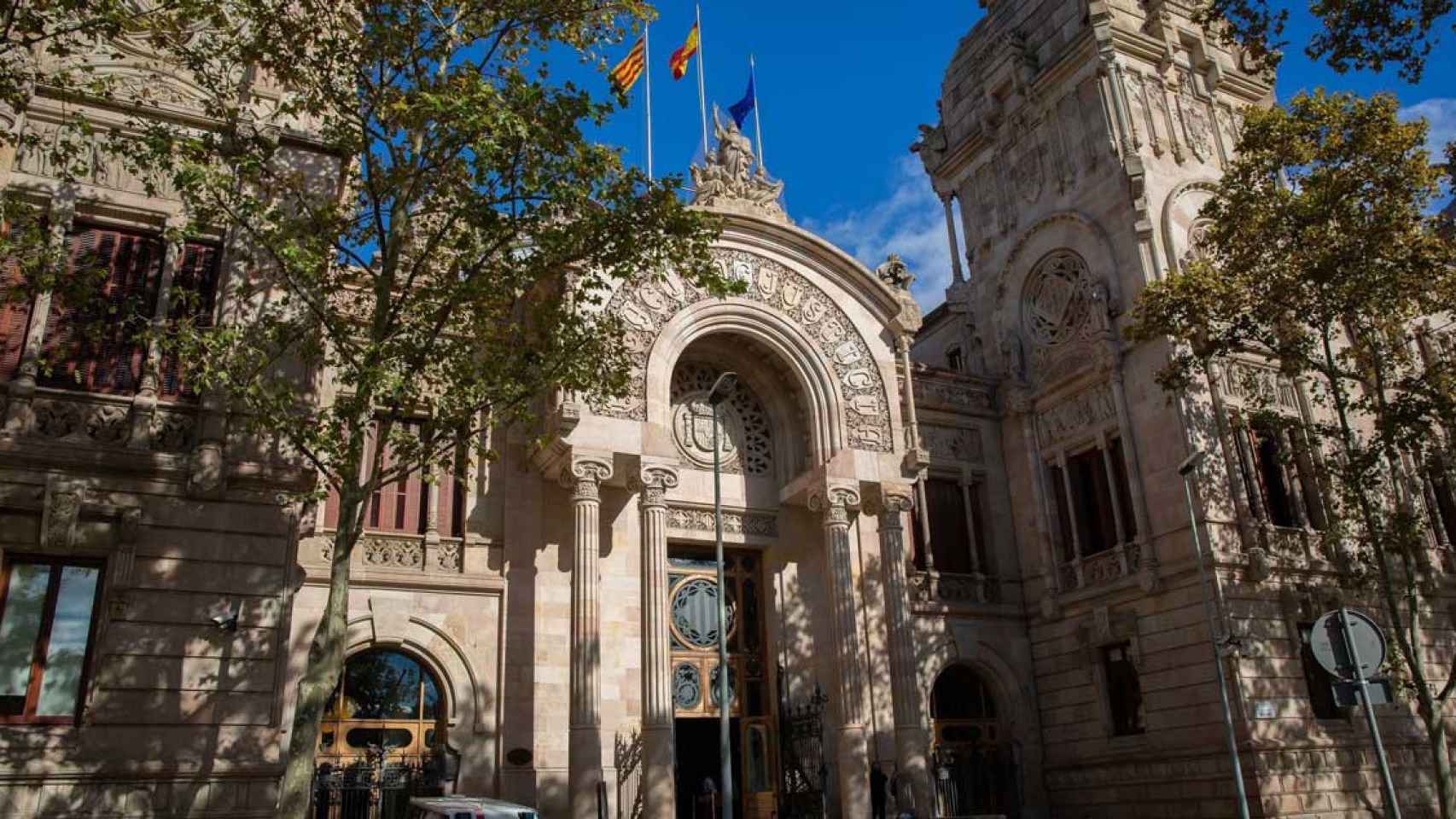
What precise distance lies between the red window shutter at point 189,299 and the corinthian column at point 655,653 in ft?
26.9

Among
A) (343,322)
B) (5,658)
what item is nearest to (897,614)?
(343,322)

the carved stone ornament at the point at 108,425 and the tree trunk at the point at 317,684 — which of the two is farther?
the carved stone ornament at the point at 108,425

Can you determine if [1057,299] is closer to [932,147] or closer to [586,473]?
[932,147]

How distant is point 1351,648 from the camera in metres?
9.42

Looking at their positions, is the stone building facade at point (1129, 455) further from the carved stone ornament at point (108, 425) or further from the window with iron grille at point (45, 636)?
the window with iron grille at point (45, 636)

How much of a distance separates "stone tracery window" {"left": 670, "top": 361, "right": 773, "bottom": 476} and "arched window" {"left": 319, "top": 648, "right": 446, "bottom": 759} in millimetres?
7459

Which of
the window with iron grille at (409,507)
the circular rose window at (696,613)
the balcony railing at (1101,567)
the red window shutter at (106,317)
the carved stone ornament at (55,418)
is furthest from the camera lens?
the balcony railing at (1101,567)

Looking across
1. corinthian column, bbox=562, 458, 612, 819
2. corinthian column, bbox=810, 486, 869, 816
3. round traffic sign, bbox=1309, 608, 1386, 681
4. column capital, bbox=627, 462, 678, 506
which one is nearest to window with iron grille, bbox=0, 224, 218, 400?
corinthian column, bbox=562, 458, 612, 819

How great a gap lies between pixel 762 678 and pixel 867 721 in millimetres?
2861

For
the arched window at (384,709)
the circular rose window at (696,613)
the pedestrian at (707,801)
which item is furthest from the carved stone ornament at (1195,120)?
the arched window at (384,709)

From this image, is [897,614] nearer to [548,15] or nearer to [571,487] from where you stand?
[571,487]

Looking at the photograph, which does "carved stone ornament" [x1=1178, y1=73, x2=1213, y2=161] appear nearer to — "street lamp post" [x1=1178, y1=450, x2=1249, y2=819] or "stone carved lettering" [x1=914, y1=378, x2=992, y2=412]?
"stone carved lettering" [x1=914, y1=378, x2=992, y2=412]

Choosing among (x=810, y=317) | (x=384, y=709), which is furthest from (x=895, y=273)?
(x=384, y=709)

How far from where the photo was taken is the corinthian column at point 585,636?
58.9 ft
